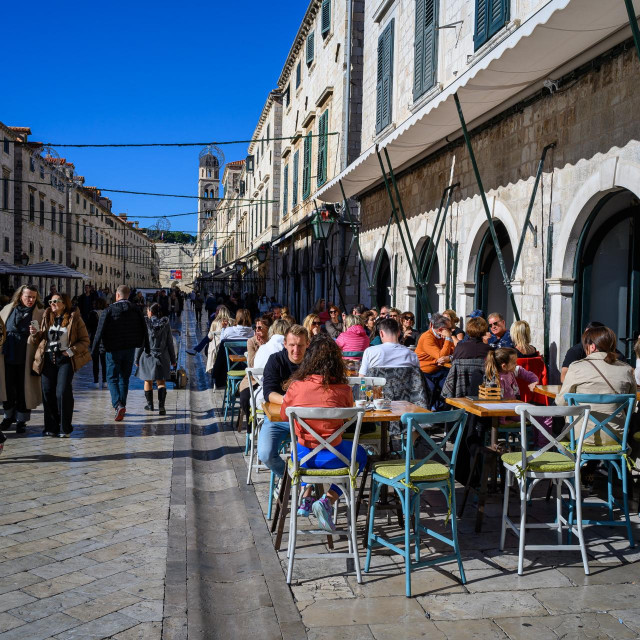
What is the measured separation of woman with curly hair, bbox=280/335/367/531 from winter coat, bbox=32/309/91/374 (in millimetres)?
4204

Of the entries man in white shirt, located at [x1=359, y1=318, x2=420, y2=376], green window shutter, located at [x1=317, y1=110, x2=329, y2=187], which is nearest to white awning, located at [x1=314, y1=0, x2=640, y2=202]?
man in white shirt, located at [x1=359, y1=318, x2=420, y2=376]

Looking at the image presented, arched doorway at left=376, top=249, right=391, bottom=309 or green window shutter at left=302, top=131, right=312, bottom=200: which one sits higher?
green window shutter at left=302, top=131, right=312, bottom=200

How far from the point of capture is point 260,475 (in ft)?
21.8

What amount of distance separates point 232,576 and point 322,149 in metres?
17.8

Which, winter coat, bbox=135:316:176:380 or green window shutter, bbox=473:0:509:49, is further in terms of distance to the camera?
winter coat, bbox=135:316:176:380

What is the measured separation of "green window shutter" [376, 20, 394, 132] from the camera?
46.9ft

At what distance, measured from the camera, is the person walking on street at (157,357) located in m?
9.53

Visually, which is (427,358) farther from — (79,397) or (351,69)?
(351,69)

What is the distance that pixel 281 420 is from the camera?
15.9ft

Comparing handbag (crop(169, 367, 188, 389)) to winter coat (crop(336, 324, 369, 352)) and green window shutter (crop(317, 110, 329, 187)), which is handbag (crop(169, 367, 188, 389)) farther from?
green window shutter (crop(317, 110, 329, 187))

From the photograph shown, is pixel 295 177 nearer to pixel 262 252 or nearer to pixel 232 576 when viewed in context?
pixel 262 252

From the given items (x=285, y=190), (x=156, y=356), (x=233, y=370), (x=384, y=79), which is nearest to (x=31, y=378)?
(x=156, y=356)

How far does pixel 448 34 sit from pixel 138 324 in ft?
21.9

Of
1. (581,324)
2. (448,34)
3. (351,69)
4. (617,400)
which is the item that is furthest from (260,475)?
(351,69)
